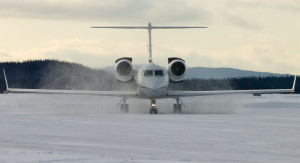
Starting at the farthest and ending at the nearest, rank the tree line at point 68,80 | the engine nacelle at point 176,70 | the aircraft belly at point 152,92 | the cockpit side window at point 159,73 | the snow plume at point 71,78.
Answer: the tree line at point 68,80, the snow plume at point 71,78, the engine nacelle at point 176,70, the cockpit side window at point 159,73, the aircraft belly at point 152,92

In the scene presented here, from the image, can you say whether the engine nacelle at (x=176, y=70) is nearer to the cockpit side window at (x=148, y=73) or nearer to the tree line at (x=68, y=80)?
the cockpit side window at (x=148, y=73)

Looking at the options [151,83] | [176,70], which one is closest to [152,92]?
[151,83]

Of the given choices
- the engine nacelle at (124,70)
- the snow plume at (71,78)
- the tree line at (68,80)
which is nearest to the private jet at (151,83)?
the engine nacelle at (124,70)

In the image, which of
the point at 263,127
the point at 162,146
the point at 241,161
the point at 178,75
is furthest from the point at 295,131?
the point at 178,75

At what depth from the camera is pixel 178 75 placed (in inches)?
1224

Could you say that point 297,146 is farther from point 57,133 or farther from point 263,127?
point 57,133

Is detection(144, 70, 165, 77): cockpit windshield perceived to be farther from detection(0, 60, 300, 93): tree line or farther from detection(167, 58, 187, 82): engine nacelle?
detection(0, 60, 300, 93): tree line

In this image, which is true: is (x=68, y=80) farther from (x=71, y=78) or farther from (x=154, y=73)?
(x=154, y=73)

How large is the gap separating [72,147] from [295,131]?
711 cm

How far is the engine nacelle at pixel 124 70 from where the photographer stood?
30.8 meters

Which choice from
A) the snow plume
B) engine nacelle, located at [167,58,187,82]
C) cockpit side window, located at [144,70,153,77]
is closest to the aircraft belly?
cockpit side window, located at [144,70,153,77]

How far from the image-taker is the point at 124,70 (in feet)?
102

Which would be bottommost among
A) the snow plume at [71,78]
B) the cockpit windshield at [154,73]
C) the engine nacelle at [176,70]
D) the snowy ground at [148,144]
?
the snowy ground at [148,144]

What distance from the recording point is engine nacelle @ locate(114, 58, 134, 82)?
101ft
